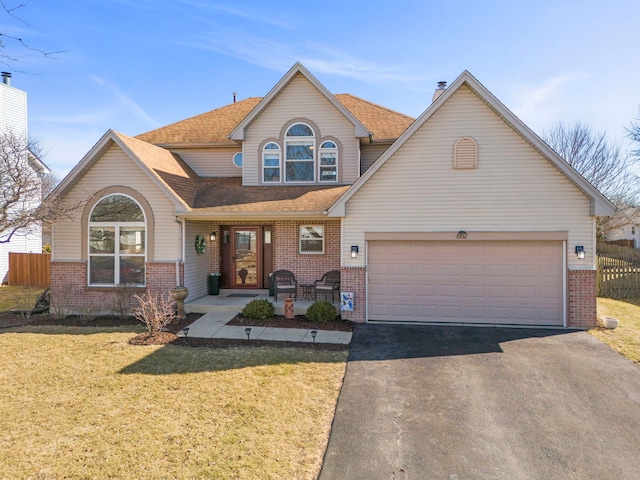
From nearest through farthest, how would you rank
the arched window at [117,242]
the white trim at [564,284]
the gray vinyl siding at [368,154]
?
the white trim at [564,284], the arched window at [117,242], the gray vinyl siding at [368,154]

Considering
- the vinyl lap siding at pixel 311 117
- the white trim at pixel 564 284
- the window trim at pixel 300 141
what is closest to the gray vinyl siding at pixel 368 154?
the vinyl lap siding at pixel 311 117

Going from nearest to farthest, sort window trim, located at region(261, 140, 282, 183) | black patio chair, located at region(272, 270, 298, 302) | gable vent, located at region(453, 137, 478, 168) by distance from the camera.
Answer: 1. gable vent, located at region(453, 137, 478, 168)
2. black patio chair, located at region(272, 270, 298, 302)
3. window trim, located at region(261, 140, 282, 183)

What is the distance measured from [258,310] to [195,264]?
3.16 meters

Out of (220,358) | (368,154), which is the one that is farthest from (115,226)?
(368,154)

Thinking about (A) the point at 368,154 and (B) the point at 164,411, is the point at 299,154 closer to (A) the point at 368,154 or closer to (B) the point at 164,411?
(A) the point at 368,154

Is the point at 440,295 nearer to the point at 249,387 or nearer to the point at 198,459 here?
the point at 249,387

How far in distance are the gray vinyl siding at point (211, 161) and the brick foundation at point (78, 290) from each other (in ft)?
15.2

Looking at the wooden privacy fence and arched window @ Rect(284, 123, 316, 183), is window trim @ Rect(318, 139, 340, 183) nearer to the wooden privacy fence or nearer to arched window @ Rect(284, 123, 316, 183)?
arched window @ Rect(284, 123, 316, 183)

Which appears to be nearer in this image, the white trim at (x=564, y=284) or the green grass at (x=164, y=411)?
the green grass at (x=164, y=411)

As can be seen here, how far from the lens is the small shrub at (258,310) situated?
35.2 feet

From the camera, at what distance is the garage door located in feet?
33.0

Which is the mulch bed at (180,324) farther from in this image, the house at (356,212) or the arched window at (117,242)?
the arched window at (117,242)

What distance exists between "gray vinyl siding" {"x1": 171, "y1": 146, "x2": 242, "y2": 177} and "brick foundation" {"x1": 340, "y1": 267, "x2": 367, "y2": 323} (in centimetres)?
666

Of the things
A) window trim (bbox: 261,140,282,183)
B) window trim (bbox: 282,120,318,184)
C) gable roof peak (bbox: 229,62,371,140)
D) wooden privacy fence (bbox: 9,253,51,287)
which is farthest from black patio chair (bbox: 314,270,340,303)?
wooden privacy fence (bbox: 9,253,51,287)
